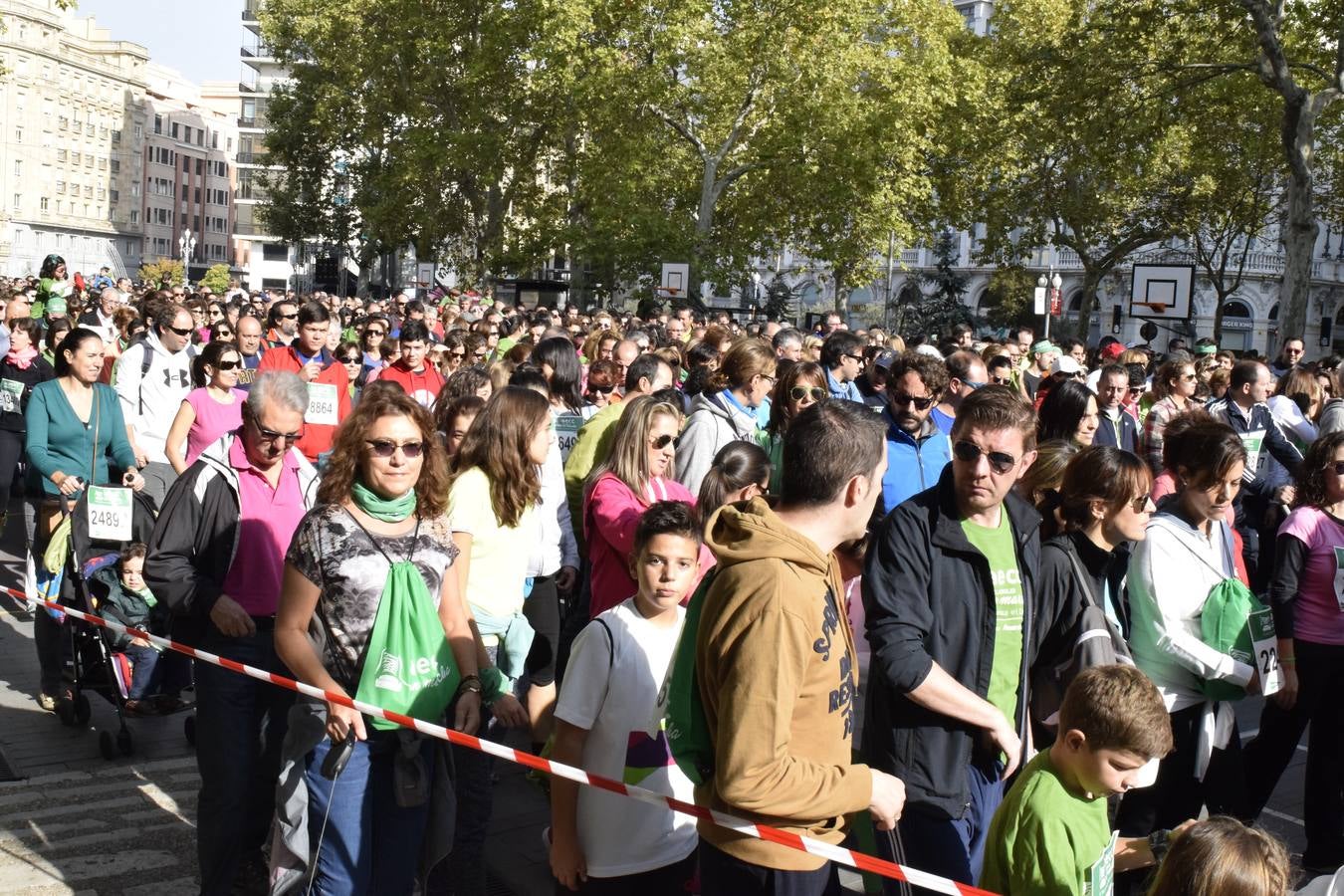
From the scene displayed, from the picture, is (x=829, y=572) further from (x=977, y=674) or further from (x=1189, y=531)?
(x=1189, y=531)

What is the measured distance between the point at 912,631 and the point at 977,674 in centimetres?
27

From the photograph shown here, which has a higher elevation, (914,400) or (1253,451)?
(914,400)

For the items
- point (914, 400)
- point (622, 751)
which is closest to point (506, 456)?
point (622, 751)

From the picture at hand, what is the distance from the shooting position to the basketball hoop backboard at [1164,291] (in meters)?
21.3

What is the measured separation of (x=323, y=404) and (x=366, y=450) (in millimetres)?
4491

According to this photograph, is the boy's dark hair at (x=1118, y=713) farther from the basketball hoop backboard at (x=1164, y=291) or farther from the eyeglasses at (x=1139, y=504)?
the basketball hoop backboard at (x=1164, y=291)

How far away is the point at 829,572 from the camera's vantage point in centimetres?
291

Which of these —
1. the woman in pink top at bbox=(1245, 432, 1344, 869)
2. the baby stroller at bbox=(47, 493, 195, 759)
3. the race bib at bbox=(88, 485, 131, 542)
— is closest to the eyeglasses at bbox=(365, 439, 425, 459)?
the race bib at bbox=(88, 485, 131, 542)

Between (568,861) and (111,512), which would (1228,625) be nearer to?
(568,861)

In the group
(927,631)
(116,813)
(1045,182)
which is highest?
(1045,182)

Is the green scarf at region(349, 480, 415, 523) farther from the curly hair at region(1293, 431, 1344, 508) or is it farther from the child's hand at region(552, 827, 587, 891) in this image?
the curly hair at region(1293, 431, 1344, 508)

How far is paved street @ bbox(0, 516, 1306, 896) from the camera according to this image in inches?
197

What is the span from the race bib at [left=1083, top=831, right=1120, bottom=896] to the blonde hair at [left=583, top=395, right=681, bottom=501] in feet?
8.04

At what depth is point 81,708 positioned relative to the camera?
6863mm
